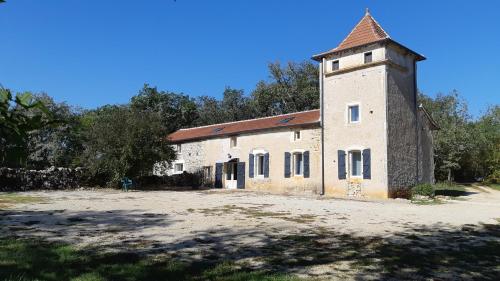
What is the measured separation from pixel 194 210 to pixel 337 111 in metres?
11.8

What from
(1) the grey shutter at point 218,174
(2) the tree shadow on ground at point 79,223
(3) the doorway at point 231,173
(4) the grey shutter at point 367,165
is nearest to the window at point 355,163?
(4) the grey shutter at point 367,165

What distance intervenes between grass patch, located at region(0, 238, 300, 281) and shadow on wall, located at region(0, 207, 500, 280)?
0.04 feet

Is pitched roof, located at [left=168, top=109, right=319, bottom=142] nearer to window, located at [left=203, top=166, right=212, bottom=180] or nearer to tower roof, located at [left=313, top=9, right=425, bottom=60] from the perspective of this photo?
window, located at [left=203, top=166, right=212, bottom=180]

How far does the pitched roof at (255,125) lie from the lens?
23781mm

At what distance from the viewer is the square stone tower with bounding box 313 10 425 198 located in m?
20.2

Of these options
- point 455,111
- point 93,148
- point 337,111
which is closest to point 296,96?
point 455,111

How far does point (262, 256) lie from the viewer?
6.38 m

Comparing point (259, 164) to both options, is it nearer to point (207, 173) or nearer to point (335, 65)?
point (207, 173)

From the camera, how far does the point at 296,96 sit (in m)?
42.2

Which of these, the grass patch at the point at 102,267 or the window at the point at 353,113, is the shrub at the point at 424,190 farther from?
the grass patch at the point at 102,267

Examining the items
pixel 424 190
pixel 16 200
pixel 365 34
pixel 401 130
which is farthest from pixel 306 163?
pixel 16 200

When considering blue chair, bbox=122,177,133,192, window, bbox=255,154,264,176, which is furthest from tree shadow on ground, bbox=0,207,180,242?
window, bbox=255,154,264,176

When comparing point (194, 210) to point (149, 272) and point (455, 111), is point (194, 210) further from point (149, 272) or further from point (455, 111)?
point (455, 111)

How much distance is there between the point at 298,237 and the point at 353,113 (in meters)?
14.5
